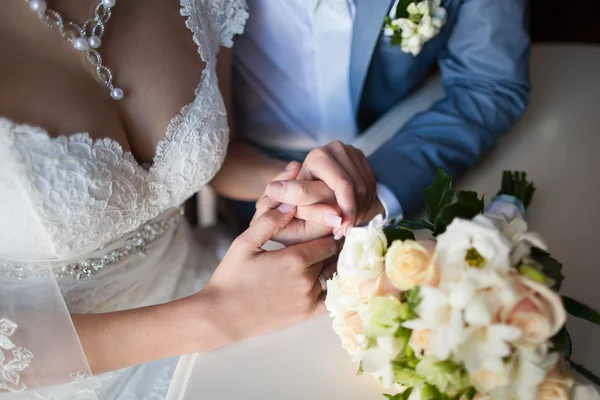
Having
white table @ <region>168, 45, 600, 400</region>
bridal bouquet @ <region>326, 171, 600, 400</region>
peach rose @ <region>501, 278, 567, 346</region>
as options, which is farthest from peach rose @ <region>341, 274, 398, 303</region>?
white table @ <region>168, 45, 600, 400</region>

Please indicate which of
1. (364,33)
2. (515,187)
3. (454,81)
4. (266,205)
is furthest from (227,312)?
(454,81)

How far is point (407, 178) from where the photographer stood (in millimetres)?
952

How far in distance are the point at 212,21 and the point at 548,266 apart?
0.73 meters

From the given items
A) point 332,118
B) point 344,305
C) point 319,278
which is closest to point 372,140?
point 332,118

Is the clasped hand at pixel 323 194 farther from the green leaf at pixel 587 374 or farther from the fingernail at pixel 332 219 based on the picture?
the green leaf at pixel 587 374

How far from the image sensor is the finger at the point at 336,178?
2.67 feet

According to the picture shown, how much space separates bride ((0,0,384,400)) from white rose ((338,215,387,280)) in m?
0.26

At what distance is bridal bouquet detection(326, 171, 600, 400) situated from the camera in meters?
0.42

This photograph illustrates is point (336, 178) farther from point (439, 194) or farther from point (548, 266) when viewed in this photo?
point (548, 266)

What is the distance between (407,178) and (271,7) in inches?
18.7

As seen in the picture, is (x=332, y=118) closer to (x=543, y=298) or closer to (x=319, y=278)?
(x=319, y=278)

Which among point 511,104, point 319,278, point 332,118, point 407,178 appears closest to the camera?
point 319,278

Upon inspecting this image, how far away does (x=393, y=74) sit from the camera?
3.71 feet

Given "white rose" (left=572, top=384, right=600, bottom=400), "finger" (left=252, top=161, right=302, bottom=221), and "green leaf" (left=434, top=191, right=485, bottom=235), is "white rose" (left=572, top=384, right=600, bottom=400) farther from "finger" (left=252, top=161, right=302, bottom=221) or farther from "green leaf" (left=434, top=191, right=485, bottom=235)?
"finger" (left=252, top=161, right=302, bottom=221)
